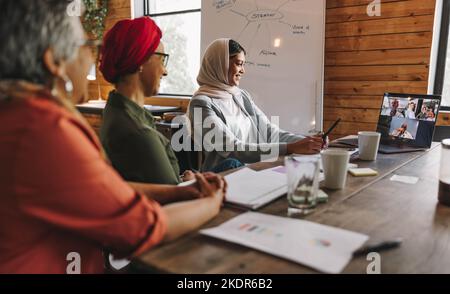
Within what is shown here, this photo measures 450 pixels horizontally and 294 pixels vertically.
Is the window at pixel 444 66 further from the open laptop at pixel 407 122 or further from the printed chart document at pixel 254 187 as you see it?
the printed chart document at pixel 254 187

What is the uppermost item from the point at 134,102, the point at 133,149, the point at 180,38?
the point at 180,38

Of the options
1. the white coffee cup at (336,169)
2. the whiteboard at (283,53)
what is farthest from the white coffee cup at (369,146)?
the whiteboard at (283,53)

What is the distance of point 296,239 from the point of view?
74 centimetres

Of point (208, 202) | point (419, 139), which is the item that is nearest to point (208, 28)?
point (419, 139)

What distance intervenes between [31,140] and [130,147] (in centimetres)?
54

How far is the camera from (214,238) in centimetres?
76

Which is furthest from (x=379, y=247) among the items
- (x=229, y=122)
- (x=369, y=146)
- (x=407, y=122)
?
(x=229, y=122)

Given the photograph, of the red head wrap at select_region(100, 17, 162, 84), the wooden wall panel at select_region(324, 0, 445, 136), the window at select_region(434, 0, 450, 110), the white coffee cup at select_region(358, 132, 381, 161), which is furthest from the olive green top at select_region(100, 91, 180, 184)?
the window at select_region(434, 0, 450, 110)

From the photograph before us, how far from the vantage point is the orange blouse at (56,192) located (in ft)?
2.01

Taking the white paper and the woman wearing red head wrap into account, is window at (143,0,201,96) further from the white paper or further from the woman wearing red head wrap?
the white paper

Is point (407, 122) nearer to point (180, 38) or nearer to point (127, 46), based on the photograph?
point (127, 46)

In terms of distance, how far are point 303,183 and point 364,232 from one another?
18cm

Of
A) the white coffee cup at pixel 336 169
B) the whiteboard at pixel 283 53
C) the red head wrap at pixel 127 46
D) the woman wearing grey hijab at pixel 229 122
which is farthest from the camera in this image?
the whiteboard at pixel 283 53
